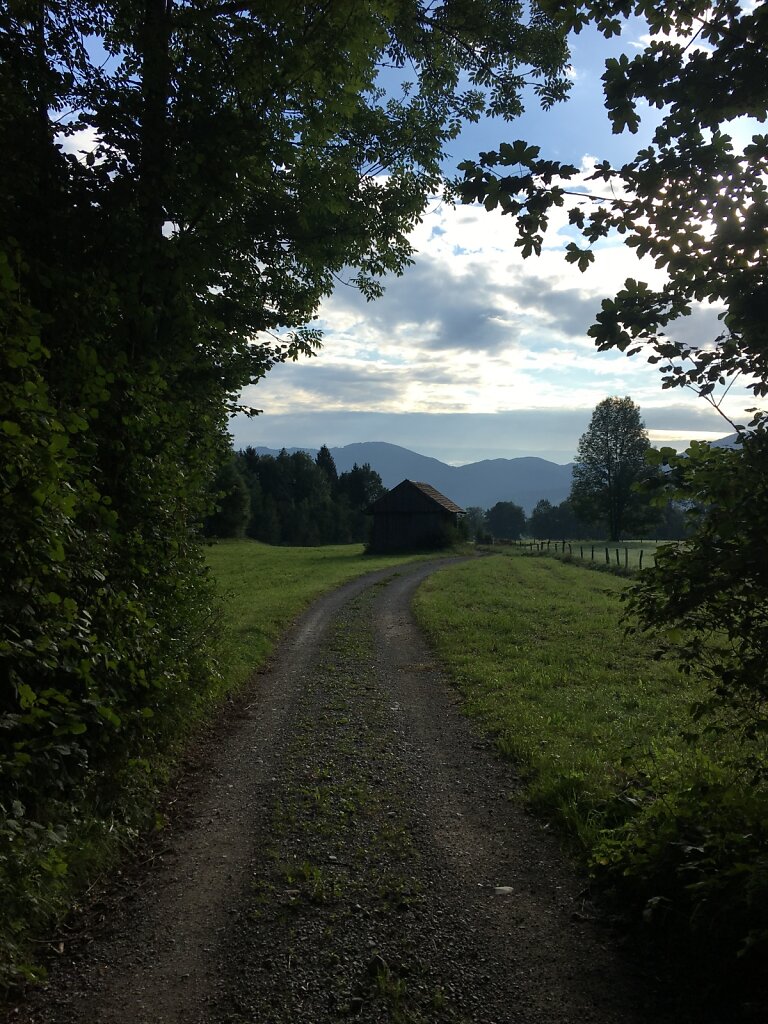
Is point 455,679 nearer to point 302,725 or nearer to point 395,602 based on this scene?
point 302,725

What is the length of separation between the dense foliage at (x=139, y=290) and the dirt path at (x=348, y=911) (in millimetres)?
671

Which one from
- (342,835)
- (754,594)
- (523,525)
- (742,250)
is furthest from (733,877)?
(523,525)

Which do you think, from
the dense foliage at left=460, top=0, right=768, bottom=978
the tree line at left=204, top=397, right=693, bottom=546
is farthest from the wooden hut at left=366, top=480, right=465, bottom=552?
the dense foliage at left=460, top=0, right=768, bottom=978

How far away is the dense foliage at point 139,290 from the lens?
408 cm

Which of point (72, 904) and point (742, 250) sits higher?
point (742, 250)

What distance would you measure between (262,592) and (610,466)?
189 feet

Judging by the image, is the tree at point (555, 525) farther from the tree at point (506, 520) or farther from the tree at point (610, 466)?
the tree at point (610, 466)

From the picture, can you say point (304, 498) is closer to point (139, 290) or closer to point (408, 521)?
point (408, 521)

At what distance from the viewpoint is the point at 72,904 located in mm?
4320

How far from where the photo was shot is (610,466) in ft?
234

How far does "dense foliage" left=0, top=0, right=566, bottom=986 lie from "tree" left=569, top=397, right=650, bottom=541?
6461 cm

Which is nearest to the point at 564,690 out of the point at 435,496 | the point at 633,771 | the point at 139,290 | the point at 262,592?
the point at 633,771

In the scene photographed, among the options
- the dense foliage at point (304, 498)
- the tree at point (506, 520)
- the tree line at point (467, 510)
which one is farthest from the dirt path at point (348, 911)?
the tree at point (506, 520)

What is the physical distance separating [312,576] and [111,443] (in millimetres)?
24542
